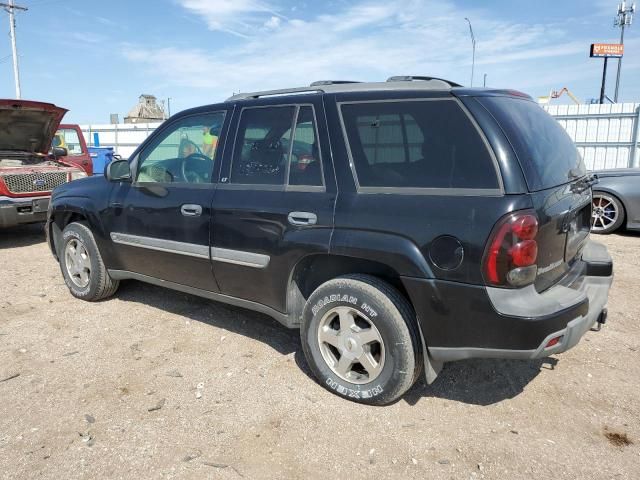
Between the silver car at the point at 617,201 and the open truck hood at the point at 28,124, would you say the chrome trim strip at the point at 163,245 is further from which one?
the silver car at the point at 617,201

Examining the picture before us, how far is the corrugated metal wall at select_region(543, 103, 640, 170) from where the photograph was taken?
44.5 ft

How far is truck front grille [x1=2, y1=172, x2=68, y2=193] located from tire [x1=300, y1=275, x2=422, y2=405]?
6.25 meters

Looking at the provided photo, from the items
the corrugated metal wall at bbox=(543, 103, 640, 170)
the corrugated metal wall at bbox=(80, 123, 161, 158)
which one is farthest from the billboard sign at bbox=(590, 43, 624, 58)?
the corrugated metal wall at bbox=(80, 123, 161, 158)

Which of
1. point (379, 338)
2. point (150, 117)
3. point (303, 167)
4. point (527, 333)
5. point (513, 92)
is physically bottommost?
point (379, 338)

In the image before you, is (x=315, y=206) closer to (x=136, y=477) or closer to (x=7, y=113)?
(x=136, y=477)

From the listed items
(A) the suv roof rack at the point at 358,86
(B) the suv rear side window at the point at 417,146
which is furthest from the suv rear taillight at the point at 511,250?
(A) the suv roof rack at the point at 358,86

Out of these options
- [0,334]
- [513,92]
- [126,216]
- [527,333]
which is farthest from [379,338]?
[0,334]

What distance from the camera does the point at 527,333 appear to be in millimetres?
2459

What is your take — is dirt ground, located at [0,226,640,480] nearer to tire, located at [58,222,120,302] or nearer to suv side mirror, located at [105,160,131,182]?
tire, located at [58,222,120,302]

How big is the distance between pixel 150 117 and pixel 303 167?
1457 inches

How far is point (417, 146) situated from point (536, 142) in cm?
66

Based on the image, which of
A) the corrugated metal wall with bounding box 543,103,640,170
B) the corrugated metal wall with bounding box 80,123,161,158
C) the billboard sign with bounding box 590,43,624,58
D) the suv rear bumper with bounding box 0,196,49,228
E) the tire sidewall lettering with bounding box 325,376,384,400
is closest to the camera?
the tire sidewall lettering with bounding box 325,376,384,400

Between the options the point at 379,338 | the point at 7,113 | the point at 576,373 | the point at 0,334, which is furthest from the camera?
the point at 7,113

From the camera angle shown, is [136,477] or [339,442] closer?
[136,477]
